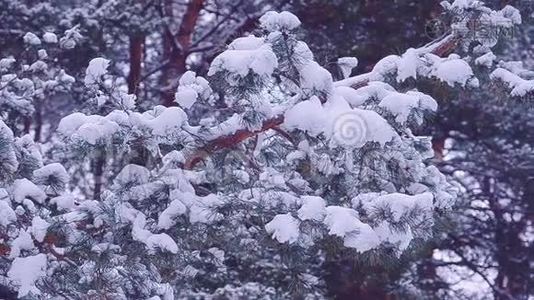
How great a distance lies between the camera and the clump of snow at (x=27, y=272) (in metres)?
3.11

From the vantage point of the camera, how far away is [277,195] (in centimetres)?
334

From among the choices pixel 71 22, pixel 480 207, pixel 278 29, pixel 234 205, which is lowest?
pixel 480 207

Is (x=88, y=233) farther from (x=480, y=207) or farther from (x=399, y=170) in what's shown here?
(x=480, y=207)

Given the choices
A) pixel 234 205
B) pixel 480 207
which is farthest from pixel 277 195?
pixel 480 207

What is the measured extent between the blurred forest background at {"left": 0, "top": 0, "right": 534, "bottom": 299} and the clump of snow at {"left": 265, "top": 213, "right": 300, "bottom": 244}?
4.01 m

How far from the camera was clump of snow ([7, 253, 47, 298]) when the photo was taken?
3109 mm

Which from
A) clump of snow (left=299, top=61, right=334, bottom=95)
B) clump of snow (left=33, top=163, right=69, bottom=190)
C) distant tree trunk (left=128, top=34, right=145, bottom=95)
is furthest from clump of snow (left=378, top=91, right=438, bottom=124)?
distant tree trunk (left=128, top=34, right=145, bottom=95)

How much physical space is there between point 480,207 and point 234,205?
5.59 metres

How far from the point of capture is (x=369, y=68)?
24.2 ft

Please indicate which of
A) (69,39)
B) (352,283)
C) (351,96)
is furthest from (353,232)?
(352,283)

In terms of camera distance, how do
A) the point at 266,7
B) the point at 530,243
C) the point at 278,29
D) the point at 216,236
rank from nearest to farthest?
the point at 278,29 → the point at 216,236 → the point at 266,7 → the point at 530,243

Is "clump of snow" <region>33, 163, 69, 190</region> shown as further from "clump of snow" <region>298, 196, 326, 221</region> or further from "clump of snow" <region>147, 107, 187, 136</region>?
"clump of snow" <region>298, 196, 326, 221</region>

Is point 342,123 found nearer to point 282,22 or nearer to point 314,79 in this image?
point 314,79

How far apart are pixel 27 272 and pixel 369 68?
16.0 ft
